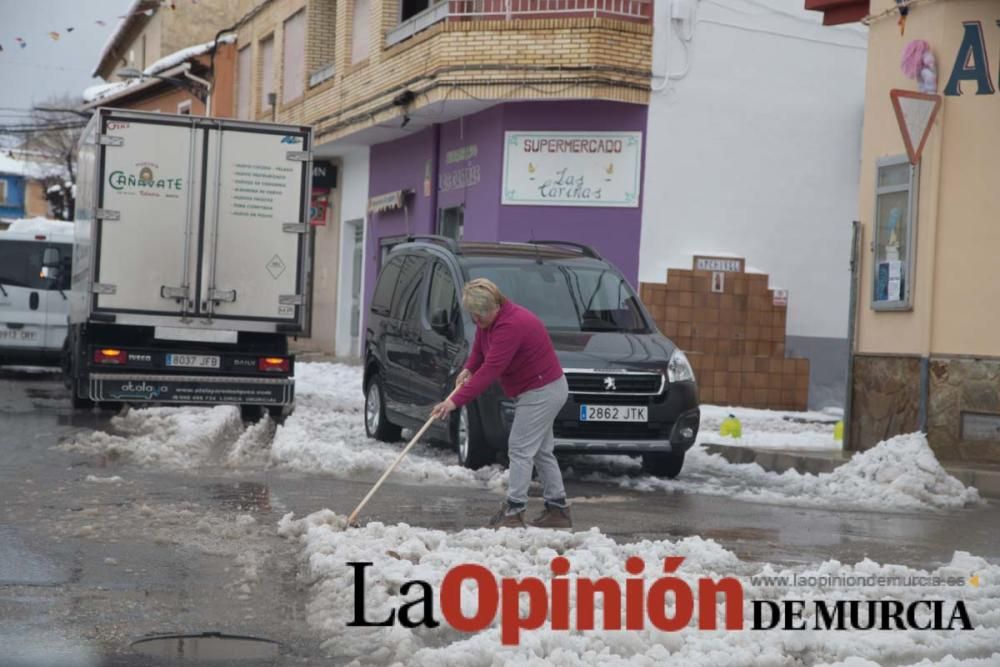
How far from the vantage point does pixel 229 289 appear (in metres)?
16.7

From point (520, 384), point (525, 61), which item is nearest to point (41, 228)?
point (525, 61)

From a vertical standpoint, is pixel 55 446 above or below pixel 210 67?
below

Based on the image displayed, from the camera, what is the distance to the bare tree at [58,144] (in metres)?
68.7

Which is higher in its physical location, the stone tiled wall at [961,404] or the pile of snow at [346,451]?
the stone tiled wall at [961,404]

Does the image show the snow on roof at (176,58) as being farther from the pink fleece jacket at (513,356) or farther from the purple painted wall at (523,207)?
the pink fleece jacket at (513,356)

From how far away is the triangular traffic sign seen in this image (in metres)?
14.0

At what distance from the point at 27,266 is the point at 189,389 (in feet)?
29.0

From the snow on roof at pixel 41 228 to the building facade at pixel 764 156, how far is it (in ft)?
32.5

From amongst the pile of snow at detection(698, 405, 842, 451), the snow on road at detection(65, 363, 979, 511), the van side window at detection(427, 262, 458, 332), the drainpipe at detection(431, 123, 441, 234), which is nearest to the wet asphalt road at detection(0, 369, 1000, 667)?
the snow on road at detection(65, 363, 979, 511)

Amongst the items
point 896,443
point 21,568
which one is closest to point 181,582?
point 21,568

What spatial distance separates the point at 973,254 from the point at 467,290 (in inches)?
263

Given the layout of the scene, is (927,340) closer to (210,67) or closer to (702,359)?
(702,359)

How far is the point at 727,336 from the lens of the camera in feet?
75.2

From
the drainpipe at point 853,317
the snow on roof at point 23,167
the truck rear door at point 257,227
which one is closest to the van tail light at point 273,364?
the truck rear door at point 257,227
